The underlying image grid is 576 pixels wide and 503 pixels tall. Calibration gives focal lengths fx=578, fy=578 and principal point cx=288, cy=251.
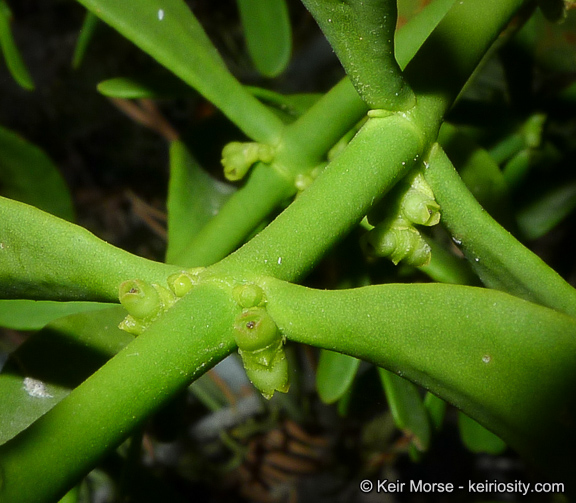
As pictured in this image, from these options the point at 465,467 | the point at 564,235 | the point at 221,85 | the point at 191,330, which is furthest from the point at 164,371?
the point at 465,467

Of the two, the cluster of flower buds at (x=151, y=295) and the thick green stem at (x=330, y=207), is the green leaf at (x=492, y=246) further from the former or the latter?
the cluster of flower buds at (x=151, y=295)

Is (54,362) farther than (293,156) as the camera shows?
No

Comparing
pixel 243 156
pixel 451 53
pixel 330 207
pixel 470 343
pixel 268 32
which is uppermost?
pixel 268 32

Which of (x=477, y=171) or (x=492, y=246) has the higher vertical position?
(x=477, y=171)

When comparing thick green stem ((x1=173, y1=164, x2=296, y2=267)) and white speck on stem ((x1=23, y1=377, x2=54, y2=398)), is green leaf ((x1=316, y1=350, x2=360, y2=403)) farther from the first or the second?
white speck on stem ((x1=23, y1=377, x2=54, y2=398))

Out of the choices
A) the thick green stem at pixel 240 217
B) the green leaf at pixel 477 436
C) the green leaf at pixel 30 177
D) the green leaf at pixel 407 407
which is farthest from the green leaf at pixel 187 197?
the green leaf at pixel 477 436

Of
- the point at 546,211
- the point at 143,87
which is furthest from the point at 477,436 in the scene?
the point at 143,87

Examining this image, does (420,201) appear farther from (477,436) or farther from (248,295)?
(477,436)
